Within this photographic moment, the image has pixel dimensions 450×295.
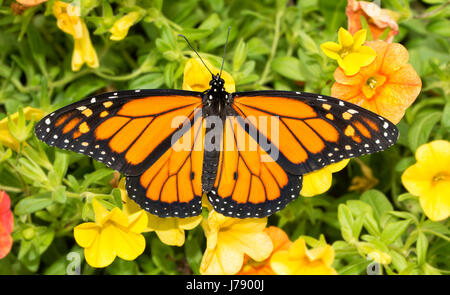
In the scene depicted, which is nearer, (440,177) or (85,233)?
(85,233)

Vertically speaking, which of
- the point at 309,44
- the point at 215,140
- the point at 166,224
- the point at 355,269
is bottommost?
the point at 355,269

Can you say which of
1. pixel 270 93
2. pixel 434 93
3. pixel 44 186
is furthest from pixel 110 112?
pixel 434 93

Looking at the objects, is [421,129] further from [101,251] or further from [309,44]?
[101,251]

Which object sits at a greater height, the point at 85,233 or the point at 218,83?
the point at 218,83

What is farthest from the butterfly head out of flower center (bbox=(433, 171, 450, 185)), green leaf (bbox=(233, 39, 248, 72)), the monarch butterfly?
flower center (bbox=(433, 171, 450, 185))

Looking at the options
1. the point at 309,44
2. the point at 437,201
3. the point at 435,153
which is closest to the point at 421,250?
the point at 437,201

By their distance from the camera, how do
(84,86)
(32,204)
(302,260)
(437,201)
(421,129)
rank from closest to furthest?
1. (302,260)
2. (437,201)
3. (32,204)
4. (421,129)
5. (84,86)

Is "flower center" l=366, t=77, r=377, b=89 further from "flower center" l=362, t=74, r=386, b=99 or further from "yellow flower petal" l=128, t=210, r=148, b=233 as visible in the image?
"yellow flower petal" l=128, t=210, r=148, b=233
